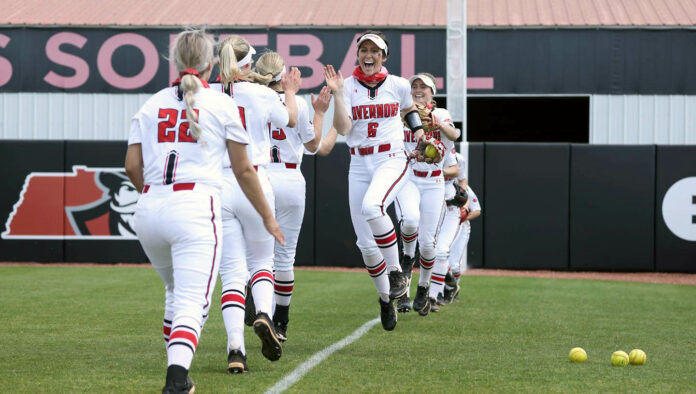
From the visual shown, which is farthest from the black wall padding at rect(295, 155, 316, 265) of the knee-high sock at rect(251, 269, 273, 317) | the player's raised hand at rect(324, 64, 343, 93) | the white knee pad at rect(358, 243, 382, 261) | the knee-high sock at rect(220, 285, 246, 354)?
the knee-high sock at rect(220, 285, 246, 354)

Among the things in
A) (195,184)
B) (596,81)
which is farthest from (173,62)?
(596,81)

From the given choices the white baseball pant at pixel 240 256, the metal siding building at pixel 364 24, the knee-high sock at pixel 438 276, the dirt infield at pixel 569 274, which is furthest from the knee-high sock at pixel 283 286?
the metal siding building at pixel 364 24

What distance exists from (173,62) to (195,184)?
755mm

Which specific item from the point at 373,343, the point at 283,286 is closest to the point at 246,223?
the point at 283,286

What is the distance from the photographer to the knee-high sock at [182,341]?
4891 mm

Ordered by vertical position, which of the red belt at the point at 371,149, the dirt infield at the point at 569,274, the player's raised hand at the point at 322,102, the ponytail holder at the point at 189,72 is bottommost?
the dirt infield at the point at 569,274

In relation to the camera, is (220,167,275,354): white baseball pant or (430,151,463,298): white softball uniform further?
(430,151,463,298): white softball uniform

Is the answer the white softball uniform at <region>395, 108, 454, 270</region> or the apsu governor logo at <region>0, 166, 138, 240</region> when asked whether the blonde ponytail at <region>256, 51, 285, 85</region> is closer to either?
the white softball uniform at <region>395, 108, 454, 270</region>

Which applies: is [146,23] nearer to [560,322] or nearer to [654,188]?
[654,188]

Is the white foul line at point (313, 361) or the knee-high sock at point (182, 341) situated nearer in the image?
the knee-high sock at point (182, 341)

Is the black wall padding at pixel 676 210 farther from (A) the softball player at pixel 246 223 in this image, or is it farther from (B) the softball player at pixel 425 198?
(A) the softball player at pixel 246 223

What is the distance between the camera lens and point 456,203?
37.5 ft

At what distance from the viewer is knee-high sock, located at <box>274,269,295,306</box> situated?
783cm

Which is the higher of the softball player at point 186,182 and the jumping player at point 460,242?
the softball player at point 186,182
